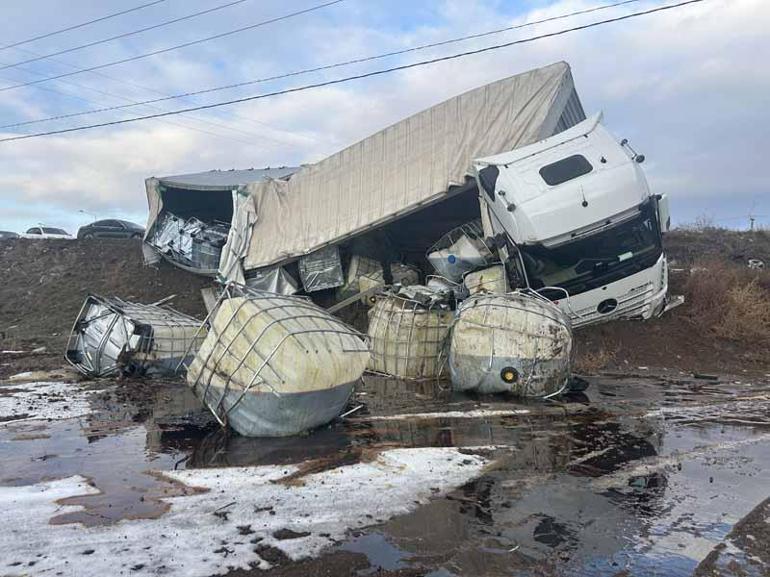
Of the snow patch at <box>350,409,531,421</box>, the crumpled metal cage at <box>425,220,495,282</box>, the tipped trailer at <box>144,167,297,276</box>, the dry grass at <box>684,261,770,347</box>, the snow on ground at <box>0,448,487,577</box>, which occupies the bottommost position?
the snow on ground at <box>0,448,487,577</box>

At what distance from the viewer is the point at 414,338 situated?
9.00m

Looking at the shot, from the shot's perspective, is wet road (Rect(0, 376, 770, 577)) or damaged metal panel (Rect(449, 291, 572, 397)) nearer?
wet road (Rect(0, 376, 770, 577))

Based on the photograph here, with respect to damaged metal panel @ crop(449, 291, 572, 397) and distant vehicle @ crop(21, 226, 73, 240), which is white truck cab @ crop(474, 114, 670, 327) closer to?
damaged metal panel @ crop(449, 291, 572, 397)

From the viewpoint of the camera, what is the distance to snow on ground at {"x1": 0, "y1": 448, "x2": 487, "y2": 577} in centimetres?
317

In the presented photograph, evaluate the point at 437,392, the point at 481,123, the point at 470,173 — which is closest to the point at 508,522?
the point at 437,392

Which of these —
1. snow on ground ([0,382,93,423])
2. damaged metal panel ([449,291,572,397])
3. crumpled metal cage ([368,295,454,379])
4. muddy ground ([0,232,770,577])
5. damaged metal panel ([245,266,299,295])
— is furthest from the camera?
damaged metal panel ([245,266,299,295])

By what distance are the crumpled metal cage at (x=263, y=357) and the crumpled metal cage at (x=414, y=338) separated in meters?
2.88

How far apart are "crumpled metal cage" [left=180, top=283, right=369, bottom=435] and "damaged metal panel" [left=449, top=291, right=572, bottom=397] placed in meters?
2.02

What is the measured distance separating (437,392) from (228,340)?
3.40 meters

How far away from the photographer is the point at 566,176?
895 centimetres

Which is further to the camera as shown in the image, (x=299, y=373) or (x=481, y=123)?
(x=481, y=123)

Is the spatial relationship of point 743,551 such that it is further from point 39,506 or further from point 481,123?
point 481,123

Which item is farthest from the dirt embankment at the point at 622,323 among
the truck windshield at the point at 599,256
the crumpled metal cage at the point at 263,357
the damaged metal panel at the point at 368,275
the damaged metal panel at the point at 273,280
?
the crumpled metal cage at the point at 263,357

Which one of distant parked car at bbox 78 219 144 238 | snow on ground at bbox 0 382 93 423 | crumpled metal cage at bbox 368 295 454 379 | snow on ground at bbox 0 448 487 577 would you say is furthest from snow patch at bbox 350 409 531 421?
distant parked car at bbox 78 219 144 238
